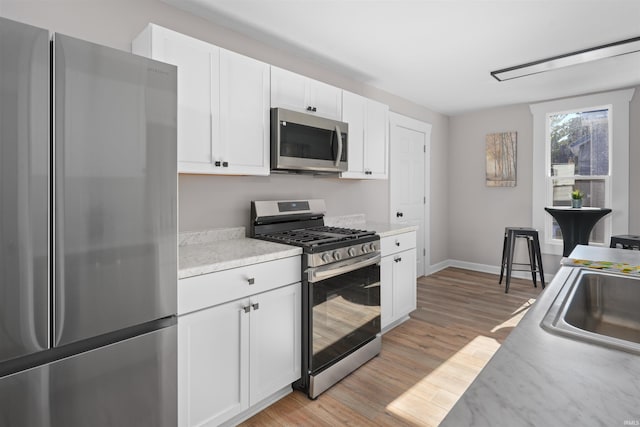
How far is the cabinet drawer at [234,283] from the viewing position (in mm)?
1616

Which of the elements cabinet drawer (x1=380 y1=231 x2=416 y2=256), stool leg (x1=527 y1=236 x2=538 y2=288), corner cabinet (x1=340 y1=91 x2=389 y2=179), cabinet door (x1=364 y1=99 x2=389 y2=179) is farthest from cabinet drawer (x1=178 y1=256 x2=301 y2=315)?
stool leg (x1=527 y1=236 x2=538 y2=288)

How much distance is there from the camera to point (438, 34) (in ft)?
8.77

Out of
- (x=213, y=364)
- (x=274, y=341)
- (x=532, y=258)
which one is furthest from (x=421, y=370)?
(x=532, y=258)

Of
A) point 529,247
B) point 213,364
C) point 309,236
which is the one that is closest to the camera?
point 213,364

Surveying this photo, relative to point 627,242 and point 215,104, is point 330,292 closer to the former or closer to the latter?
point 215,104

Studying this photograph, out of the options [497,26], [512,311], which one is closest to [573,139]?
[512,311]

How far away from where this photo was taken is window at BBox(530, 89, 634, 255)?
409cm

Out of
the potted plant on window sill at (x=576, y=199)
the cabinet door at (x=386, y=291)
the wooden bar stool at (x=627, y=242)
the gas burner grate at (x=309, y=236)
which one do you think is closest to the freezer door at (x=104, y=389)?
the gas burner grate at (x=309, y=236)

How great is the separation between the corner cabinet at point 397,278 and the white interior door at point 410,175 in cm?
107

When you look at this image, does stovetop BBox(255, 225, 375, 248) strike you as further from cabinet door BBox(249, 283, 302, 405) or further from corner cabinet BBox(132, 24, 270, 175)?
corner cabinet BBox(132, 24, 270, 175)

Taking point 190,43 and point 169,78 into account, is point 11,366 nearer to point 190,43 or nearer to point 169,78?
point 169,78

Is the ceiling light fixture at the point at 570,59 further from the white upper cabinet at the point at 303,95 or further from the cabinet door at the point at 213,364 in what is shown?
the cabinet door at the point at 213,364

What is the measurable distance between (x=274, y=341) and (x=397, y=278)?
1517 mm

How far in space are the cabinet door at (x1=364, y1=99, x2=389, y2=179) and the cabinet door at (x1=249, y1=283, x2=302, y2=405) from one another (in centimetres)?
167
